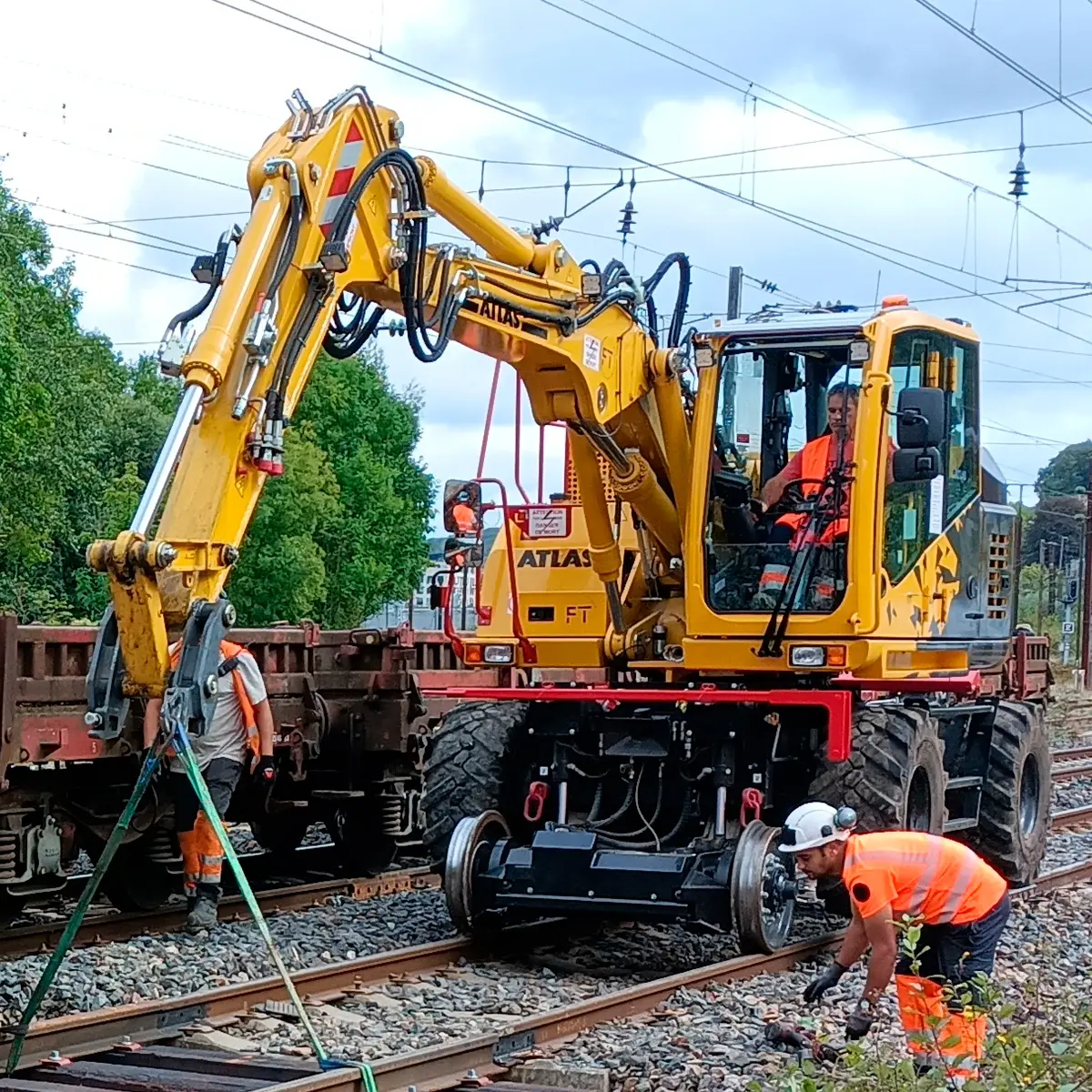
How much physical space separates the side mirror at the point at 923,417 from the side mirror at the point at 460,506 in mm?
2547

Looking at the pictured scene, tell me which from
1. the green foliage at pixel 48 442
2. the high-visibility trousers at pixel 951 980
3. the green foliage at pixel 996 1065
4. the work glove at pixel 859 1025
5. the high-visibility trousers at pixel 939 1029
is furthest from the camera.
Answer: the green foliage at pixel 48 442

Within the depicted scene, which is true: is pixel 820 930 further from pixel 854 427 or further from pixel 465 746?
pixel 854 427

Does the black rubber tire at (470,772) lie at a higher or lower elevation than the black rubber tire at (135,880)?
higher

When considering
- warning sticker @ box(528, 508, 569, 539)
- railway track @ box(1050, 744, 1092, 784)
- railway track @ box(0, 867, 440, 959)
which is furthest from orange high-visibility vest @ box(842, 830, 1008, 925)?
railway track @ box(1050, 744, 1092, 784)

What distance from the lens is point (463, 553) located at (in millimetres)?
10734

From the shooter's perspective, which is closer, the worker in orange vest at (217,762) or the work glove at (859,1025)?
the work glove at (859,1025)

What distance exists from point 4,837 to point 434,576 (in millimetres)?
2915

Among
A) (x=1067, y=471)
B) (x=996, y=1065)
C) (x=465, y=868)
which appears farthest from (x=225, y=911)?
(x=1067, y=471)

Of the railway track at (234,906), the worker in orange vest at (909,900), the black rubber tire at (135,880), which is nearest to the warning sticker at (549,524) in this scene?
the railway track at (234,906)

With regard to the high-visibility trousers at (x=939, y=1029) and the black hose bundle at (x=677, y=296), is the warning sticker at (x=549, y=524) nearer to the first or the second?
the black hose bundle at (x=677, y=296)

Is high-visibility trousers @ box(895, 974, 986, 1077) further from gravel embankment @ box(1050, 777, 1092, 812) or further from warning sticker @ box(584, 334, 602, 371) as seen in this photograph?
gravel embankment @ box(1050, 777, 1092, 812)

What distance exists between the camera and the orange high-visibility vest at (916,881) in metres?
6.98

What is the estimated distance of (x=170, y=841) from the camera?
1143 centimetres

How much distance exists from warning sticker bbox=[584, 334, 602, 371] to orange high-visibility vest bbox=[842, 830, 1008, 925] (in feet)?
11.6
